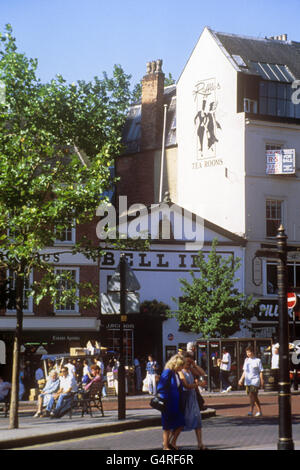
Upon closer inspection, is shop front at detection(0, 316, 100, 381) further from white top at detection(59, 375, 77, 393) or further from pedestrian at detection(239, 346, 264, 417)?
pedestrian at detection(239, 346, 264, 417)

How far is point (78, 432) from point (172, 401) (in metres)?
4.64

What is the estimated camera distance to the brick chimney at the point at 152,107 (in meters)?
53.3

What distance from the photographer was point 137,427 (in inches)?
788

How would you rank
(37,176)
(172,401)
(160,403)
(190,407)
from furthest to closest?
(37,176)
(190,407)
(172,401)
(160,403)

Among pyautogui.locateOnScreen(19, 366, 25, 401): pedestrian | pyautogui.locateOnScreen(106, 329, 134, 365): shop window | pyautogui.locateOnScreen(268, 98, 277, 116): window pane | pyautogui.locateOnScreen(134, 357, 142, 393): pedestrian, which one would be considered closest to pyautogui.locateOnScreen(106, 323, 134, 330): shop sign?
pyautogui.locateOnScreen(106, 329, 134, 365): shop window

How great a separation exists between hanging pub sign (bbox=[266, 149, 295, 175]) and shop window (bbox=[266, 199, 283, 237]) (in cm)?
170

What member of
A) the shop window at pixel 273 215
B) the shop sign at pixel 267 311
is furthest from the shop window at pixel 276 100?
the shop sign at pixel 267 311

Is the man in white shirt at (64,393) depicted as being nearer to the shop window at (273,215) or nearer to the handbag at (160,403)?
the handbag at (160,403)

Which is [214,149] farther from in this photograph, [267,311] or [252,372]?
[252,372]

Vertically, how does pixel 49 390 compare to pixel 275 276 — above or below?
below

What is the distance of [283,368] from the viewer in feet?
47.0

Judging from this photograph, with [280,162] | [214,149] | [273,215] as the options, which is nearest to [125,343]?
[273,215]
